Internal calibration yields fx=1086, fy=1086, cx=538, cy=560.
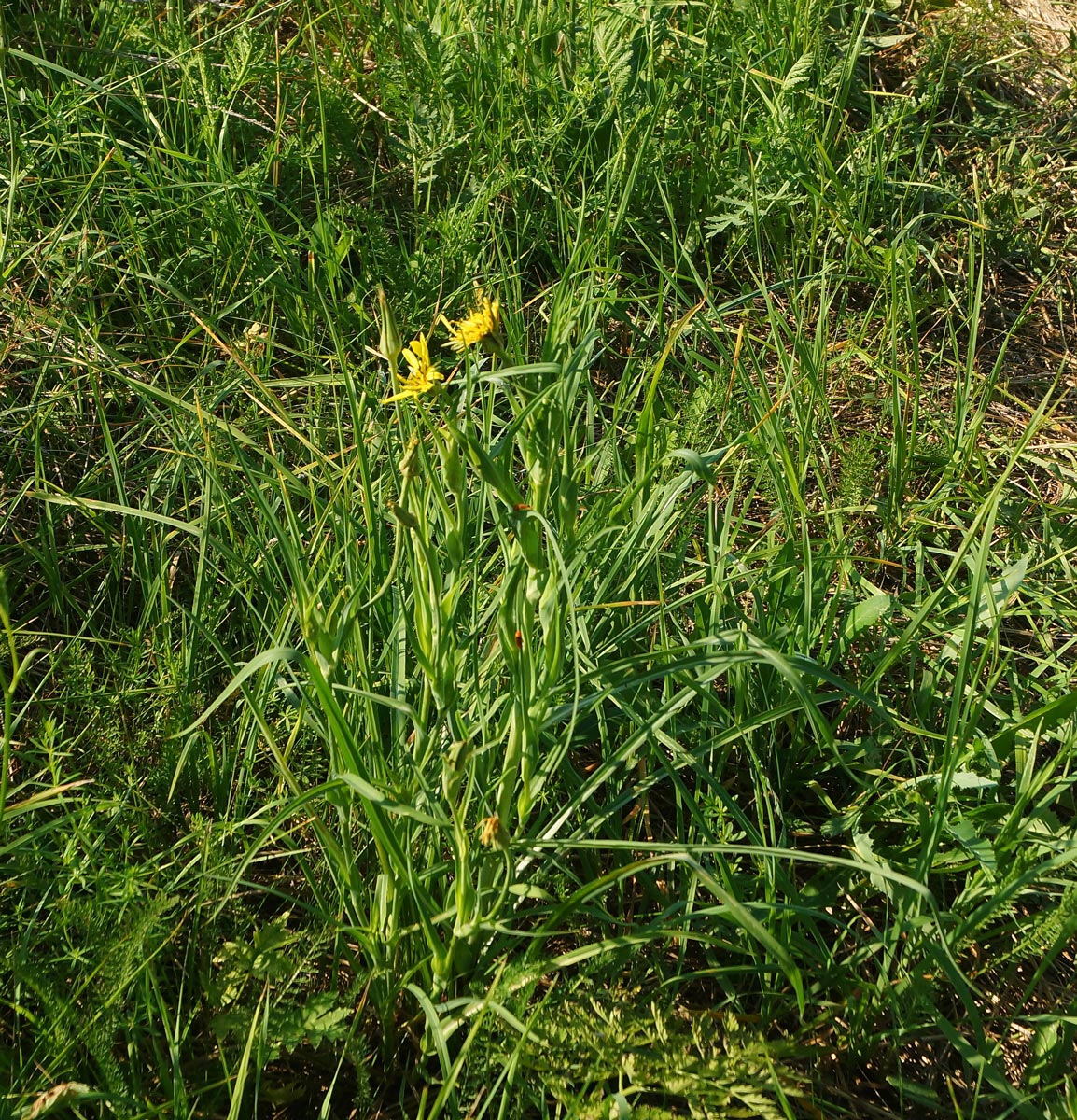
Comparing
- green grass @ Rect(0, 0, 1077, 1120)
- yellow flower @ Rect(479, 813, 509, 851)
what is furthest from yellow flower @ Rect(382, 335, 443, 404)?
yellow flower @ Rect(479, 813, 509, 851)

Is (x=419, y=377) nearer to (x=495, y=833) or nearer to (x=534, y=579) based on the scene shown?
(x=534, y=579)

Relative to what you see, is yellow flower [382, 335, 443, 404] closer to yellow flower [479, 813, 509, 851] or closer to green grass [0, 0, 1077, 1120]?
green grass [0, 0, 1077, 1120]

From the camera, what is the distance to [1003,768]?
5.23 feet

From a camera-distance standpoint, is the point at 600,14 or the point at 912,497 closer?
the point at 912,497

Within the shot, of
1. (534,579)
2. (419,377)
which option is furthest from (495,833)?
(419,377)

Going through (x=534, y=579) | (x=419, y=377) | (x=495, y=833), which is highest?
(x=419, y=377)

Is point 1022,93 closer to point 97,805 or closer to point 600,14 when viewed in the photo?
point 600,14

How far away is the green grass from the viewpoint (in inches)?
47.4

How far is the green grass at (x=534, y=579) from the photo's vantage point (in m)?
1.20

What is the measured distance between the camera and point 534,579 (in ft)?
3.80

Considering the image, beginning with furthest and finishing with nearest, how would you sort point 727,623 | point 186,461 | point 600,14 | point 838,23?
point 838,23, point 600,14, point 186,461, point 727,623

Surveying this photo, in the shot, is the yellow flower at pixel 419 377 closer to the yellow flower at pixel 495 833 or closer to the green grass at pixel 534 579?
the green grass at pixel 534 579

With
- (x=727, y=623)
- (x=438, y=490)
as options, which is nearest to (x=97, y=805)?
(x=438, y=490)

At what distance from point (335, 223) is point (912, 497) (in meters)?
1.22
